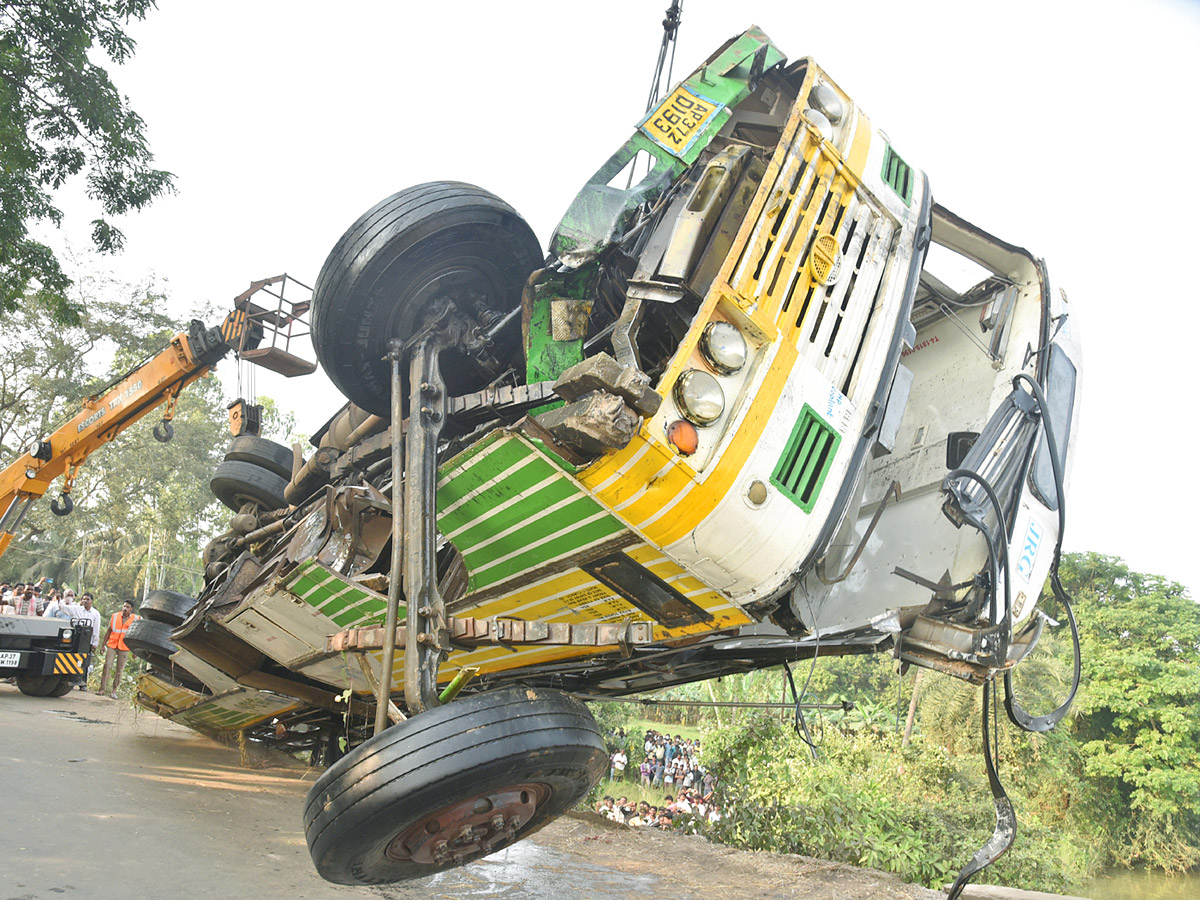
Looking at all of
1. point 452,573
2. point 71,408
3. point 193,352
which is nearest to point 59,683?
point 193,352

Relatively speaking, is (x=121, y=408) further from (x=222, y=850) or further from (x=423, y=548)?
(x=423, y=548)

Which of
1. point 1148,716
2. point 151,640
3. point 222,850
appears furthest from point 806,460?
point 1148,716

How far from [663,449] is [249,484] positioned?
5.06 meters

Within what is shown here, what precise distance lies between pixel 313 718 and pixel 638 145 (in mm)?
6441

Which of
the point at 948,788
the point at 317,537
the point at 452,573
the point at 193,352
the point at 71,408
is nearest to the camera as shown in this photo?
the point at 452,573

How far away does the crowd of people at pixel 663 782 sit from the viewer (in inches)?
367

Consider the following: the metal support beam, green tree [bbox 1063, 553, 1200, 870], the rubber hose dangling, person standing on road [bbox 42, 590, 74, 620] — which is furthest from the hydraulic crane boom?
green tree [bbox 1063, 553, 1200, 870]

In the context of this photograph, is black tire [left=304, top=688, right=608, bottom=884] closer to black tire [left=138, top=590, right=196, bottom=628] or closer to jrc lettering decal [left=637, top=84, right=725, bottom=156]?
jrc lettering decal [left=637, top=84, right=725, bottom=156]

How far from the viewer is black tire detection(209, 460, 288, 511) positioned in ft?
22.3

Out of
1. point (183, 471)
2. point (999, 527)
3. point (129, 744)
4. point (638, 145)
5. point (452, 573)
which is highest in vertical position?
point (183, 471)

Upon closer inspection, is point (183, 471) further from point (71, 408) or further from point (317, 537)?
point (317, 537)

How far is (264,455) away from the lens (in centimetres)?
709

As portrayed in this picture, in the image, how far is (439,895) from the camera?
13.6 ft

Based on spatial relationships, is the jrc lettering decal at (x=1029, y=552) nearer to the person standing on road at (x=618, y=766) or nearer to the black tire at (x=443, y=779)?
the black tire at (x=443, y=779)
